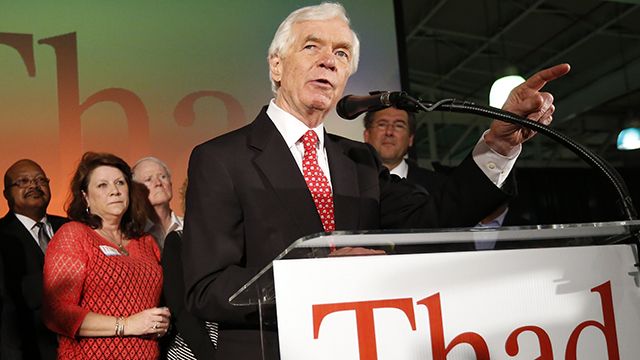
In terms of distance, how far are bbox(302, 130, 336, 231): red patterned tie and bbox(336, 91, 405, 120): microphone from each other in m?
0.21

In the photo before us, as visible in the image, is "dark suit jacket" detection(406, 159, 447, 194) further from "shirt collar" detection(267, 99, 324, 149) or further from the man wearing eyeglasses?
"shirt collar" detection(267, 99, 324, 149)

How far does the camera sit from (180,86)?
11.7 ft

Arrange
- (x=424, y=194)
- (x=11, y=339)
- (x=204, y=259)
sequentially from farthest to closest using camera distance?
(x=11, y=339) → (x=424, y=194) → (x=204, y=259)

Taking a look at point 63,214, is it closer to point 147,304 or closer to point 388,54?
point 147,304

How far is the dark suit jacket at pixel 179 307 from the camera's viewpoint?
92.3 inches

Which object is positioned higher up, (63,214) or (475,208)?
(63,214)

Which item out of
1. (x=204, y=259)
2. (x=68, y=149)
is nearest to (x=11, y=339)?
(x=68, y=149)

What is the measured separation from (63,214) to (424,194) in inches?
85.1

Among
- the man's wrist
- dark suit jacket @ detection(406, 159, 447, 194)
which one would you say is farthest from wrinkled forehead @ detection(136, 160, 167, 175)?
the man's wrist

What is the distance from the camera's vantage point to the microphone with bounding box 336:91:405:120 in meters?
1.24

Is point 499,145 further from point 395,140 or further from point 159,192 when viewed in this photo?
point 159,192

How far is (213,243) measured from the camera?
51.8 inches

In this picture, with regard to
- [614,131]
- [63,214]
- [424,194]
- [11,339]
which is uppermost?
[614,131]

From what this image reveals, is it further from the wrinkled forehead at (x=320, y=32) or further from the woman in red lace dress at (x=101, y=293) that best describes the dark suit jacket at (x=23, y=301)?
the wrinkled forehead at (x=320, y=32)
